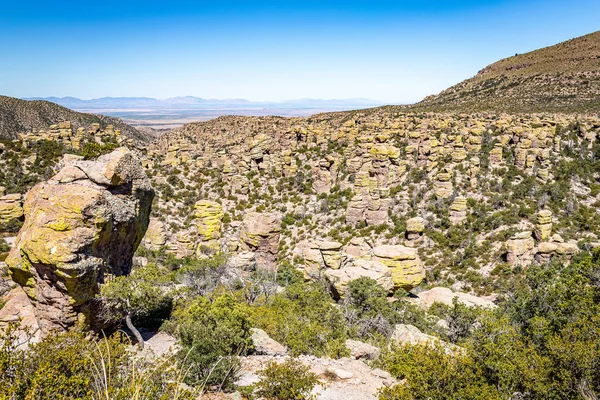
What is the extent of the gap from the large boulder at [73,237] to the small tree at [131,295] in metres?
0.48

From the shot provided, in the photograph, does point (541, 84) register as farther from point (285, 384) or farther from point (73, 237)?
point (73, 237)

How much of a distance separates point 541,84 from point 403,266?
240ft

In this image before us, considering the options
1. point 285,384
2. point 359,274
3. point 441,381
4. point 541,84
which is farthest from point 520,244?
point 541,84

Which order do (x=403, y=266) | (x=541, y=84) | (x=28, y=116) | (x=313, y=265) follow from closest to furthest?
(x=403, y=266)
(x=313, y=265)
(x=541, y=84)
(x=28, y=116)

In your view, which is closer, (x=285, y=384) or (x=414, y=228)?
(x=285, y=384)

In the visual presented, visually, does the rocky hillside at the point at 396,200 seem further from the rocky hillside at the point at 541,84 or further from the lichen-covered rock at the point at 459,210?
the rocky hillside at the point at 541,84

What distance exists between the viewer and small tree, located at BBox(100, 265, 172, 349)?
12.0m

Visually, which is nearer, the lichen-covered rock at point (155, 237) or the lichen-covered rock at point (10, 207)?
the lichen-covered rock at point (155, 237)

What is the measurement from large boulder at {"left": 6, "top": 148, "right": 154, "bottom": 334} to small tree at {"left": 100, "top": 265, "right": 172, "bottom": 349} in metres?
0.48

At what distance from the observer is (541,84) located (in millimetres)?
74188

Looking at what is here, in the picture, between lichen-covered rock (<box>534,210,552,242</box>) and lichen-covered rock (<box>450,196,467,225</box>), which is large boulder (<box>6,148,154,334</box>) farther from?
lichen-covered rock (<box>534,210,552,242</box>)

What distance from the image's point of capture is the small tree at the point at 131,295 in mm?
11984

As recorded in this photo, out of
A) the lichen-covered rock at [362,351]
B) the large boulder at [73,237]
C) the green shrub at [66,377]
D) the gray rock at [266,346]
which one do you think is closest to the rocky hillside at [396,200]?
the lichen-covered rock at [362,351]

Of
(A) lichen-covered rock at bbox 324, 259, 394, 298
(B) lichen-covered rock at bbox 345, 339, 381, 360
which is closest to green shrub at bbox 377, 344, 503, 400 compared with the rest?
(B) lichen-covered rock at bbox 345, 339, 381, 360
